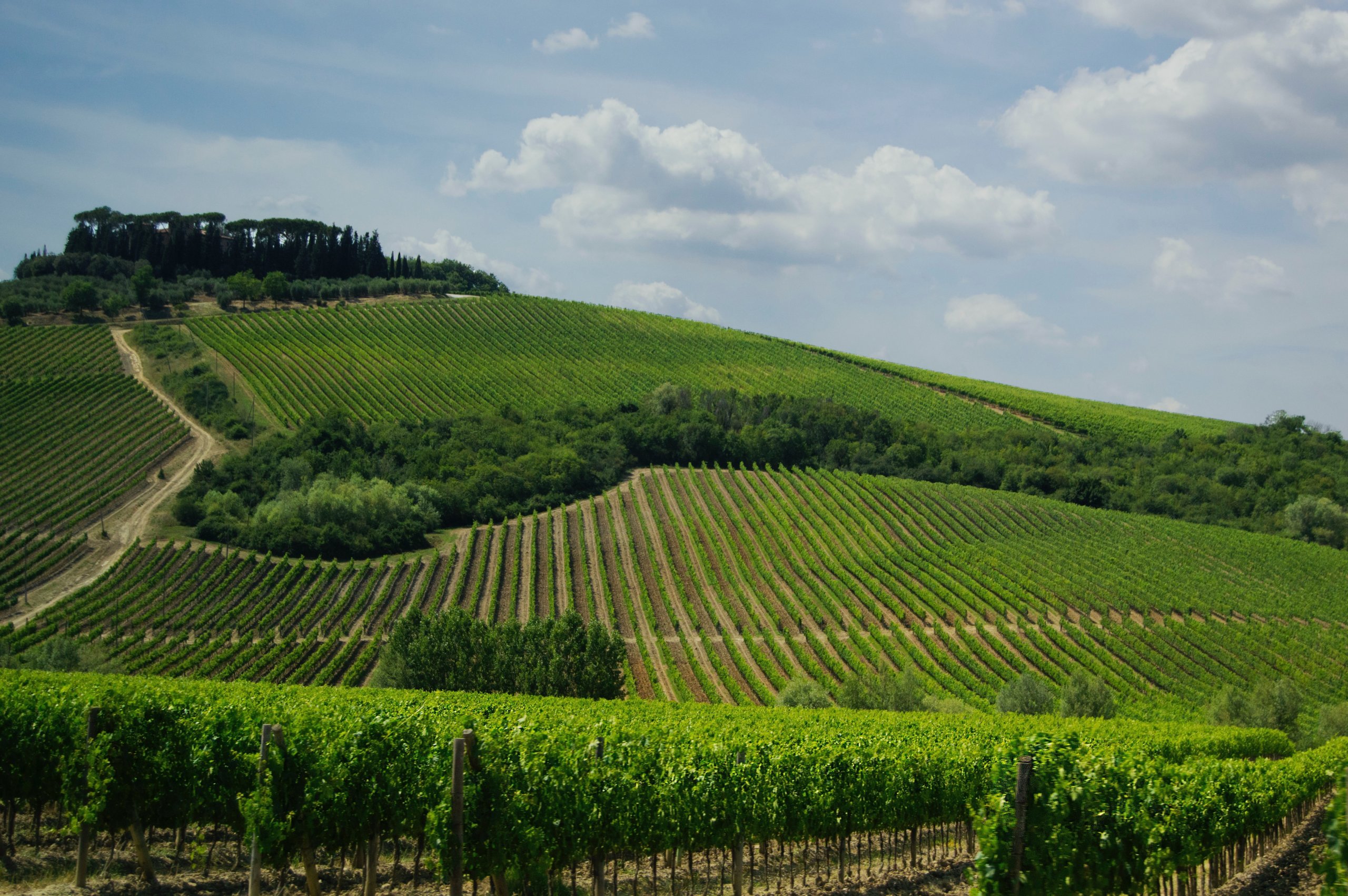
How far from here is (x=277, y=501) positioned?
69125 millimetres

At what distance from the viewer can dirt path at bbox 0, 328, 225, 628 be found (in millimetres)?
52656

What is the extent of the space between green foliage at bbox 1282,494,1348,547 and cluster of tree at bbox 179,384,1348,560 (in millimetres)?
140

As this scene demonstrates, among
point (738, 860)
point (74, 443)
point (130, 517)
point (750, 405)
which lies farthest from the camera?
point (750, 405)

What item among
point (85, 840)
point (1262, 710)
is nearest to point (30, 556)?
point (85, 840)

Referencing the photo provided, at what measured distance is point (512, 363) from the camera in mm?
117438

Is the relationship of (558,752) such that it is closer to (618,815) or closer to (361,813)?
(618,815)

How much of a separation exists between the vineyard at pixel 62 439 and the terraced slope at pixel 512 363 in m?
12.7

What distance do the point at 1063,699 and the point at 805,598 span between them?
20.9 meters

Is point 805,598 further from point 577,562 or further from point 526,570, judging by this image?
point 526,570

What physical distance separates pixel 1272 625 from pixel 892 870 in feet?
172

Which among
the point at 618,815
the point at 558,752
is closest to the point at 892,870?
the point at 618,815

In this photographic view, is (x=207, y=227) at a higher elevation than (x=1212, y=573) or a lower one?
higher

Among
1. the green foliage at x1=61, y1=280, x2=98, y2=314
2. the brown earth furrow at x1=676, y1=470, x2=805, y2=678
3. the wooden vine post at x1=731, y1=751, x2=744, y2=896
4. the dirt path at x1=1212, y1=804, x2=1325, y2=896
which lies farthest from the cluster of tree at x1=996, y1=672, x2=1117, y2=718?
the green foliage at x1=61, y1=280, x2=98, y2=314

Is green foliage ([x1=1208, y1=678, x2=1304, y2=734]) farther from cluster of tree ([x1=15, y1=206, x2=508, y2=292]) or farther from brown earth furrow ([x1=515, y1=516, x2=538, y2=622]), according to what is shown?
cluster of tree ([x1=15, y1=206, x2=508, y2=292])
